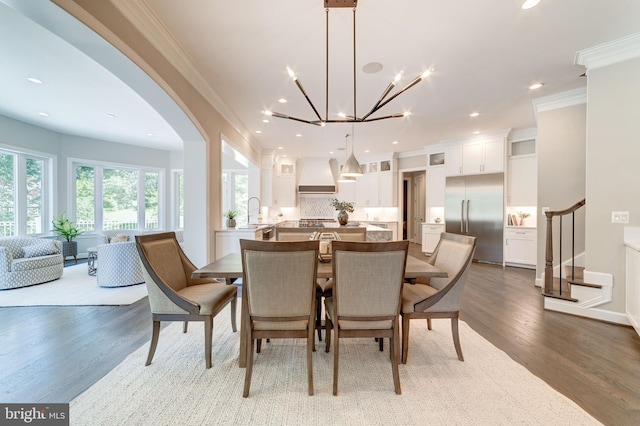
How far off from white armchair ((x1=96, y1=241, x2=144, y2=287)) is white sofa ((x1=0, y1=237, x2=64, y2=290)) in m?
1.11

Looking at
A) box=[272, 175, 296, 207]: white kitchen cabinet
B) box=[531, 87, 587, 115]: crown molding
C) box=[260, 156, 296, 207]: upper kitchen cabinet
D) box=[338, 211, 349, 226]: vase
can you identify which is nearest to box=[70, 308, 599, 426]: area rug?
box=[338, 211, 349, 226]: vase

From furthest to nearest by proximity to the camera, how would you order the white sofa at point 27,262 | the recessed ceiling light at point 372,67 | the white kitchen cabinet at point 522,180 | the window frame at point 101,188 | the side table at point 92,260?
the window frame at point 101,188 → the white kitchen cabinet at point 522,180 → the side table at point 92,260 → the white sofa at point 27,262 → the recessed ceiling light at point 372,67

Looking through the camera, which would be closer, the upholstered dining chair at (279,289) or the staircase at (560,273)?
the upholstered dining chair at (279,289)

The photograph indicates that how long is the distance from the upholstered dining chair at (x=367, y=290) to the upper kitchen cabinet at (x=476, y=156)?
5296 millimetres

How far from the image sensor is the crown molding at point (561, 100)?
372 centimetres

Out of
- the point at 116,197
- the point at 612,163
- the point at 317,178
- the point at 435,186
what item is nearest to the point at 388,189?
the point at 435,186

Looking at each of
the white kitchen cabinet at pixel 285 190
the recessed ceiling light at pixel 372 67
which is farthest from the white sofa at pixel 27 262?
the recessed ceiling light at pixel 372 67

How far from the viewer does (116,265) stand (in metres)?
3.97

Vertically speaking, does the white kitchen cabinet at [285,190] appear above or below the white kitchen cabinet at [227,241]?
above

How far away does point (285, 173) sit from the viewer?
8.18 meters

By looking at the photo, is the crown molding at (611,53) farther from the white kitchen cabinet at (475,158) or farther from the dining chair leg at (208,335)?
the dining chair leg at (208,335)

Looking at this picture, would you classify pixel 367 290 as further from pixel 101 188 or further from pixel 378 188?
pixel 101 188

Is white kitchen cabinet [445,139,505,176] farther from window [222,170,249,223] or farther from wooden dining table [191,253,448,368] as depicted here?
window [222,170,249,223]

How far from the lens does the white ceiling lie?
2.22 meters
